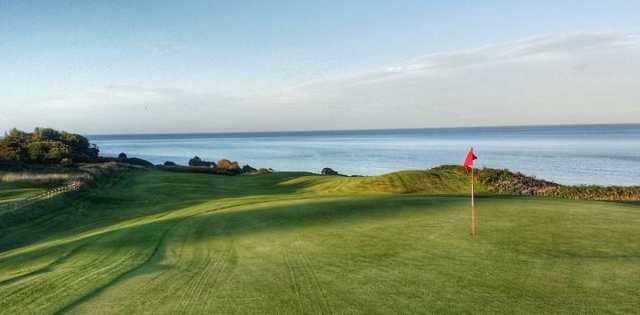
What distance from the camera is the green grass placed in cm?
631

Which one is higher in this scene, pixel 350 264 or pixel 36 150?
pixel 36 150

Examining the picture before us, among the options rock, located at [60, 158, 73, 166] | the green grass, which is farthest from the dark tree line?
the green grass

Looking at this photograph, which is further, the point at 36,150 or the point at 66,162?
the point at 36,150

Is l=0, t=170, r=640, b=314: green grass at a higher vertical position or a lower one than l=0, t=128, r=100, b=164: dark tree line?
lower

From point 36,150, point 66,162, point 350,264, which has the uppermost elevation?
point 36,150

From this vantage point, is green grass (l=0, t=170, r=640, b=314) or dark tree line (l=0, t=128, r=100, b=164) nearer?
green grass (l=0, t=170, r=640, b=314)

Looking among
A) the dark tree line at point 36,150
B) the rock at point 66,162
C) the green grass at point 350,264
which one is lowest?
the green grass at point 350,264

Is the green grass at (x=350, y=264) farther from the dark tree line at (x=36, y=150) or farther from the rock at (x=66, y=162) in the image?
the dark tree line at (x=36, y=150)

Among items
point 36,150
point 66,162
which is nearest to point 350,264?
point 66,162

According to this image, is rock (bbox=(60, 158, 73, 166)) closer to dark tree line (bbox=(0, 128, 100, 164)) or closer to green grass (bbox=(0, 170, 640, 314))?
dark tree line (bbox=(0, 128, 100, 164))

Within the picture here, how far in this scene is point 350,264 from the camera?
27.0 ft

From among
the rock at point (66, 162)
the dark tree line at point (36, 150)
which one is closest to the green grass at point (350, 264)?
the rock at point (66, 162)

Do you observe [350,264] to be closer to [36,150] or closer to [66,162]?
[66,162]

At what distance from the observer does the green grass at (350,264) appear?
631cm
